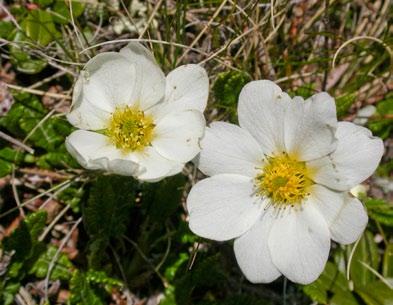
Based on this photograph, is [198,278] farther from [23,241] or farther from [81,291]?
[23,241]

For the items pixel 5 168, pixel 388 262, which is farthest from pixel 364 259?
pixel 5 168

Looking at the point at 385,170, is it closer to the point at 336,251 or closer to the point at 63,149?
the point at 336,251

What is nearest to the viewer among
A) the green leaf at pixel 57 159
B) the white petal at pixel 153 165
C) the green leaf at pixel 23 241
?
the white petal at pixel 153 165

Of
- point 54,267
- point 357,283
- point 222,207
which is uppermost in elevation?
point 222,207

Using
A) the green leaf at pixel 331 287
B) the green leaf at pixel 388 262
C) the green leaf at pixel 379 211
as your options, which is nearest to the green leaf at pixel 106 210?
the green leaf at pixel 331 287

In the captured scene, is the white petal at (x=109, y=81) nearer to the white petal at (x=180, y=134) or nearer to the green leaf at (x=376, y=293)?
the white petal at (x=180, y=134)
